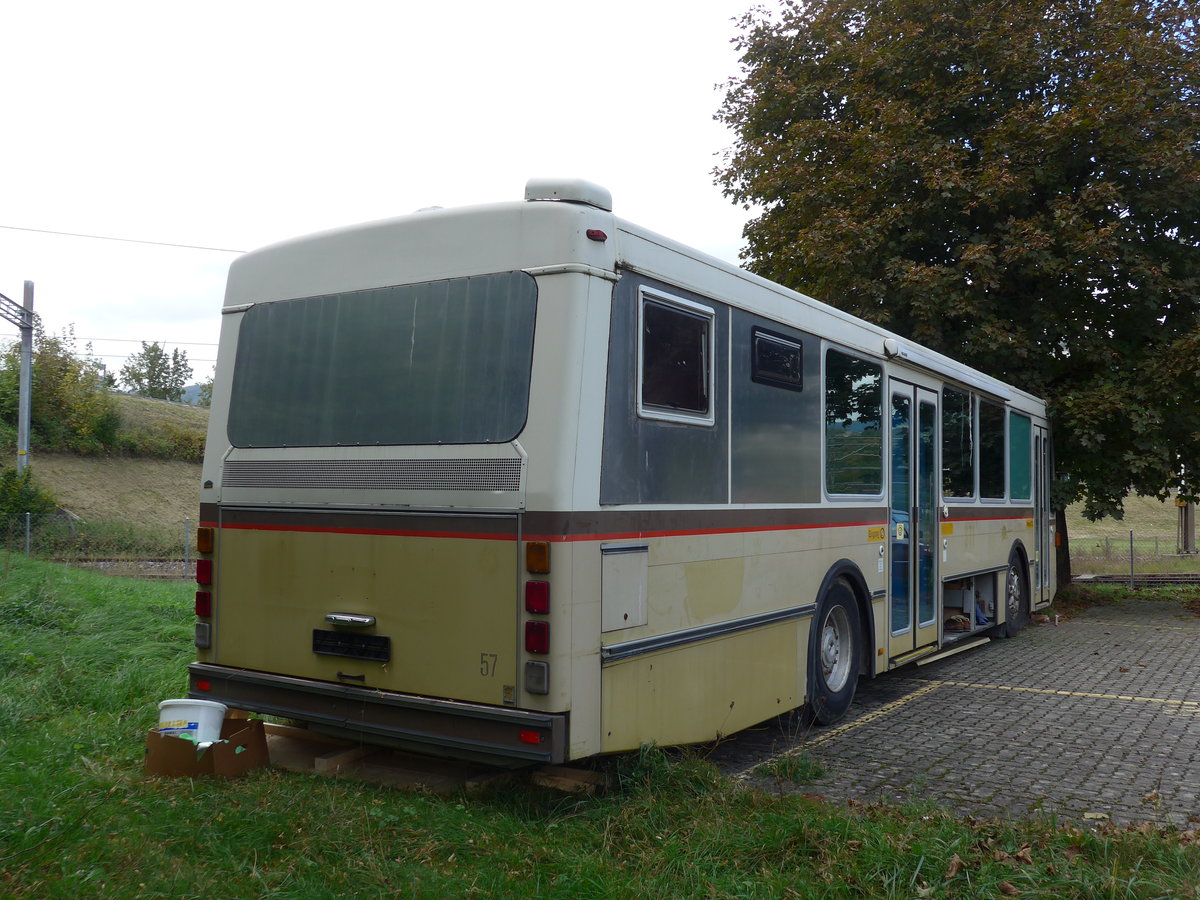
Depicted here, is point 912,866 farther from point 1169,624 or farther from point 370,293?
point 1169,624

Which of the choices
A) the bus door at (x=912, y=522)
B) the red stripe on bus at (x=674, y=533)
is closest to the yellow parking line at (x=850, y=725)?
the bus door at (x=912, y=522)

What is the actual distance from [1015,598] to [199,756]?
10.2 meters

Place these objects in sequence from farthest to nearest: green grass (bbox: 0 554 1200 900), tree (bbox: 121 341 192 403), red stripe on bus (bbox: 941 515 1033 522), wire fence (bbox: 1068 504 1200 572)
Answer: tree (bbox: 121 341 192 403), wire fence (bbox: 1068 504 1200 572), red stripe on bus (bbox: 941 515 1033 522), green grass (bbox: 0 554 1200 900)

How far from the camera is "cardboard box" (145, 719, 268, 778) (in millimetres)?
5289

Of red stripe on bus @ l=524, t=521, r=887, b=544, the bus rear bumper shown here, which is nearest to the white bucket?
the bus rear bumper

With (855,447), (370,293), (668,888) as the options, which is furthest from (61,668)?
(855,447)

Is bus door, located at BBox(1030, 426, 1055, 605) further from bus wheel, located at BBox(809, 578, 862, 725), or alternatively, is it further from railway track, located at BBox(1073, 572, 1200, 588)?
railway track, located at BBox(1073, 572, 1200, 588)

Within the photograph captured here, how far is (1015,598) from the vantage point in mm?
12562

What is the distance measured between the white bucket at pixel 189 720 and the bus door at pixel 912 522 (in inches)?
205

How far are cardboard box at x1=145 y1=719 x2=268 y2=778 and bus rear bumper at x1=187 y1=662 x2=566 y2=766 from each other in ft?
0.76

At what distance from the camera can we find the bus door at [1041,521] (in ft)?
44.1

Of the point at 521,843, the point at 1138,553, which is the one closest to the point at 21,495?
the point at 521,843

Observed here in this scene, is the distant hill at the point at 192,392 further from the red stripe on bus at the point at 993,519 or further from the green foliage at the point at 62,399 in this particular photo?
the red stripe on bus at the point at 993,519

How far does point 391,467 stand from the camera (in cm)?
531
